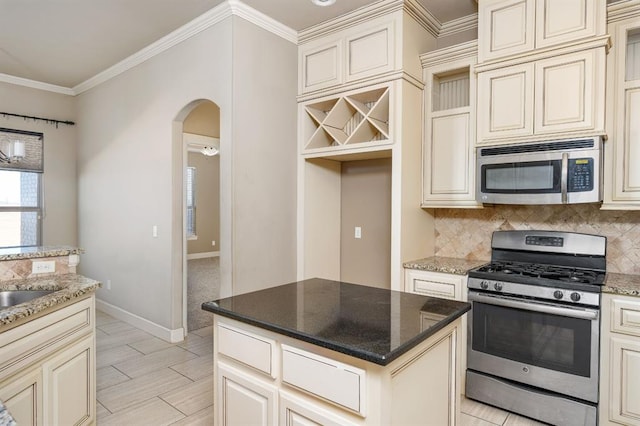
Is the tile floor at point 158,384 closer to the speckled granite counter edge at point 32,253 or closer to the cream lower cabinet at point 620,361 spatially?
the cream lower cabinet at point 620,361

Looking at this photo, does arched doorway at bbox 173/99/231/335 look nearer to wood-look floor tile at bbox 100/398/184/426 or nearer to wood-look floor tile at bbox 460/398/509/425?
wood-look floor tile at bbox 100/398/184/426

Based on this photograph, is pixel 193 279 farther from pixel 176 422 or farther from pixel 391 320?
pixel 391 320

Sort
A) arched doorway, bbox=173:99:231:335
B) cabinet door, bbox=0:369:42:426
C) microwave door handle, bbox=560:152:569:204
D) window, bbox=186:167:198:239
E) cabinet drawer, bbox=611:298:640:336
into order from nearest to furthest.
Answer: cabinet door, bbox=0:369:42:426, cabinet drawer, bbox=611:298:640:336, microwave door handle, bbox=560:152:569:204, arched doorway, bbox=173:99:231:335, window, bbox=186:167:198:239

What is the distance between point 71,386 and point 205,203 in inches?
310

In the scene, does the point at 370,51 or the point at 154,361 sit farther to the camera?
the point at 154,361

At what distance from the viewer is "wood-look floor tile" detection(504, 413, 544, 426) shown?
250 cm

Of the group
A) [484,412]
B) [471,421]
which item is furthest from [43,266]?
[484,412]

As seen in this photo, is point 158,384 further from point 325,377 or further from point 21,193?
point 21,193

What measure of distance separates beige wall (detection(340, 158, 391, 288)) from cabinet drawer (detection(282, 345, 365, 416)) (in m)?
2.25

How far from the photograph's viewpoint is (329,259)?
391cm

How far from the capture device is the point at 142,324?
4254 mm

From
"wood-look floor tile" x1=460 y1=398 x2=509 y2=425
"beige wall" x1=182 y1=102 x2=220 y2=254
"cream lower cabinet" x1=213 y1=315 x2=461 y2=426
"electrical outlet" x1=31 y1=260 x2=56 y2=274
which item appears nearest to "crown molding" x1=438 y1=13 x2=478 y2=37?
"cream lower cabinet" x1=213 y1=315 x2=461 y2=426

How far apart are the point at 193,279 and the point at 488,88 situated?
6002mm

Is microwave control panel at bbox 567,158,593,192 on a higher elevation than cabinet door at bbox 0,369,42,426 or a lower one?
higher
